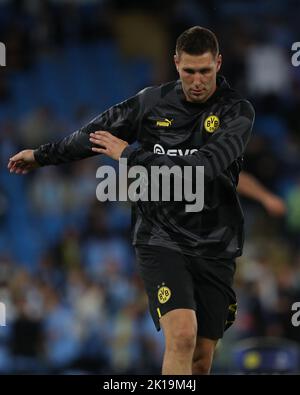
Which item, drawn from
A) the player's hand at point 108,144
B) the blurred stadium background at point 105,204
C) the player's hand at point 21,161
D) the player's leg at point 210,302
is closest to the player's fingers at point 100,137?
the player's hand at point 108,144

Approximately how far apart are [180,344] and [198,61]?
1580 millimetres

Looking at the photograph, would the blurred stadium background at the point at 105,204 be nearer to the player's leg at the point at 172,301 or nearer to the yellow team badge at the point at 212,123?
the player's leg at the point at 172,301

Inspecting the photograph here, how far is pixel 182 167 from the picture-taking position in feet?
19.8

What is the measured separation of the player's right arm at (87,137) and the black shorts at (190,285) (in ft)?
2.24

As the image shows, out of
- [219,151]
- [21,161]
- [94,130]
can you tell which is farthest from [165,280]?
[21,161]

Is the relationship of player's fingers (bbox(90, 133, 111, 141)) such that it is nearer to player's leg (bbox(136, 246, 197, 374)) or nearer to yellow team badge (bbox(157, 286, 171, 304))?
player's leg (bbox(136, 246, 197, 374))

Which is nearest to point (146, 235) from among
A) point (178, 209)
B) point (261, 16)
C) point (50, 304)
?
point (178, 209)

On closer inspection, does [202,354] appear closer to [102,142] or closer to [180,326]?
[180,326]

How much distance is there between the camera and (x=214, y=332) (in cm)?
649

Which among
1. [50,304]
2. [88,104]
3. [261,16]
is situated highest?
[261,16]
